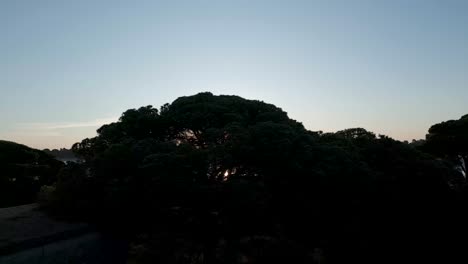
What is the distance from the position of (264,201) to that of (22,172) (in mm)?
16577

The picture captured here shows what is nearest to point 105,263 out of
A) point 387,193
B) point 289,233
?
point 289,233

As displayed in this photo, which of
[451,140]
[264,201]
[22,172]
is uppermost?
[451,140]

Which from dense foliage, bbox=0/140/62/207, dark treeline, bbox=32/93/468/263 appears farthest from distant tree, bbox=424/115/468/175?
dense foliage, bbox=0/140/62/207

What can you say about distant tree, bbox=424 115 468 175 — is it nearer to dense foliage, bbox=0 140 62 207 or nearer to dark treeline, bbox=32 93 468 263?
dark treeline, bbox=32 93 468 263

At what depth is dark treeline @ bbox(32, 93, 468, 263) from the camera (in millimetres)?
12023

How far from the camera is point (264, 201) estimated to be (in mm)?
11805

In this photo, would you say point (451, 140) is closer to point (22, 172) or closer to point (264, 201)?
point (264, 201)

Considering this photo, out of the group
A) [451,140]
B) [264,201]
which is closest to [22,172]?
[264,201]

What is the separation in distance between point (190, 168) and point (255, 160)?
2.18 m

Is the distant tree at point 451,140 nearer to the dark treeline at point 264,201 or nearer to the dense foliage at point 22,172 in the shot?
the dark treeline at point 264,201

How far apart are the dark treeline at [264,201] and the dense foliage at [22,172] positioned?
7.78 meters

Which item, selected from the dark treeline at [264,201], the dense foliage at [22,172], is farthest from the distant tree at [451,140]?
the dense foliage at [22,172]

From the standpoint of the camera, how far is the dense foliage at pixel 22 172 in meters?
21.3

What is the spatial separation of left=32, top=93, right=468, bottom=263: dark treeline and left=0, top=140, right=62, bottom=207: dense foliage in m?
7.78
